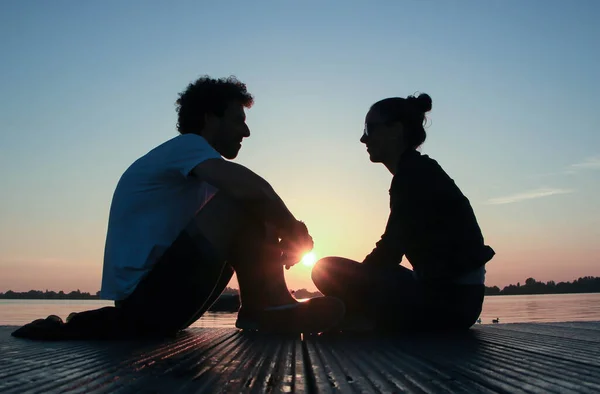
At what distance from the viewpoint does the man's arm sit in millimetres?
2445

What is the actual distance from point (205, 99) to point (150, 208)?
934mm

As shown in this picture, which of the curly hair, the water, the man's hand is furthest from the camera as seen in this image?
the water

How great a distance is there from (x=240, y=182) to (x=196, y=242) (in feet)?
1.21

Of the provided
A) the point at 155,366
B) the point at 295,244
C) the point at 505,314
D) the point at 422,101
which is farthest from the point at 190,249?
the point at 505,314

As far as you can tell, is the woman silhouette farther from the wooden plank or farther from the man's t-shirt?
the man's t-shirt

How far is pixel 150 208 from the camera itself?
2.67 m

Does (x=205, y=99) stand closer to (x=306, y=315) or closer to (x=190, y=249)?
(x=190, y=249)

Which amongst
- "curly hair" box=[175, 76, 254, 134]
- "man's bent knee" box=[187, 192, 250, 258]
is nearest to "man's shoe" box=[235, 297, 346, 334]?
"man's bent knee" box=[187, 192, 250, 258]

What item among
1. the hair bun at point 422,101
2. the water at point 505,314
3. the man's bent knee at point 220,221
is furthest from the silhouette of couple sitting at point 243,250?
the water at point 505,314

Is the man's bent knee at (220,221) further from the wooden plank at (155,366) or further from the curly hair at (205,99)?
the curly hair at (205,99)

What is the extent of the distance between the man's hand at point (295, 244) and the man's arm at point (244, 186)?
123 millimetres

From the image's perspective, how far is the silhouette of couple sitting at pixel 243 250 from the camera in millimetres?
2549

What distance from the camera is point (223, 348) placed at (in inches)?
87.4

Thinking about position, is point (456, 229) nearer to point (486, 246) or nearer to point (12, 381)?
point (486, 246)
